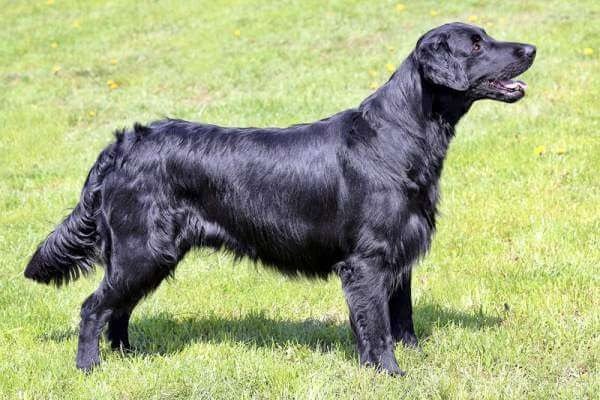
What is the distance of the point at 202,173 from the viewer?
4.65 meters

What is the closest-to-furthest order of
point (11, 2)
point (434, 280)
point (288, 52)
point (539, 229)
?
point (434, 280)
point (539, 229)
point (288, 52)
point (11, 2)

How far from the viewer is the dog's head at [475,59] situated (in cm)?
443

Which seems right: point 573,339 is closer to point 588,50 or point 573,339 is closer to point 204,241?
point 204,241

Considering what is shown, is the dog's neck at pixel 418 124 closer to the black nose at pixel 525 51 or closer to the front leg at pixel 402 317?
the black nose at pixel 525 51

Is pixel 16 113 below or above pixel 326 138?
below

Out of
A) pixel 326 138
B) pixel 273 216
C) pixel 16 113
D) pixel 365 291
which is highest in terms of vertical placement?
pixel 326 138

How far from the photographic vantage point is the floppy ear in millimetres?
4379

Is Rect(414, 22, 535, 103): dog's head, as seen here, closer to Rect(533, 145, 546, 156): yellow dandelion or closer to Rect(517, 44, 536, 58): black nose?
Rect(517, 44, 536, 58): black nose

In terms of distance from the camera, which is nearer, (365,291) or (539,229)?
(365,291)

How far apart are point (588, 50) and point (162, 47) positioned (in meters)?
7.59

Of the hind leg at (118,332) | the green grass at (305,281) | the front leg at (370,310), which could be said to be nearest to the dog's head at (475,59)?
the front leg at (370,310)

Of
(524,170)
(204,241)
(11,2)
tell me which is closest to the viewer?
(204,241)

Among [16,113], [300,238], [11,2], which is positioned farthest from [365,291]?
[11,2]

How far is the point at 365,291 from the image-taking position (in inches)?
175
